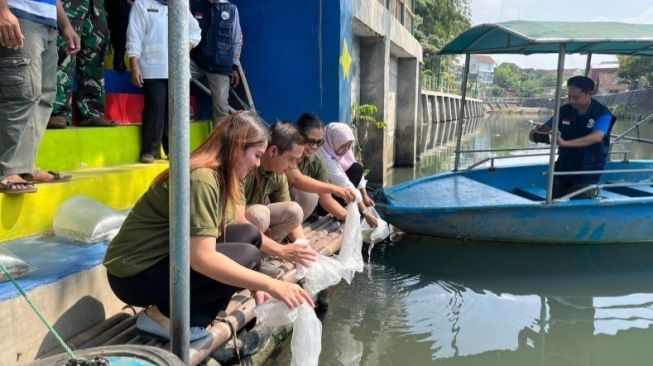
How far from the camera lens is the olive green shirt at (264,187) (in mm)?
3264

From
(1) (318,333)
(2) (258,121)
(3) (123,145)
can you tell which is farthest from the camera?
(3) (123,145)

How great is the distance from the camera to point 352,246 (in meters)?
3.68

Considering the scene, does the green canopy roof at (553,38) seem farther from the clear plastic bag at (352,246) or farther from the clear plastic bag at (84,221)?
the clear plastic bag at (84,221)

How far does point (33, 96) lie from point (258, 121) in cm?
117

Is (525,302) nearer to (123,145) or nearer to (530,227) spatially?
(530,227)

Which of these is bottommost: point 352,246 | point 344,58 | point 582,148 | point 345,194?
point 352,246

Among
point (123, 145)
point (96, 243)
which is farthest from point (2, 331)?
point (123, 145)

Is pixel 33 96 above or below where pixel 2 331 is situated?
above

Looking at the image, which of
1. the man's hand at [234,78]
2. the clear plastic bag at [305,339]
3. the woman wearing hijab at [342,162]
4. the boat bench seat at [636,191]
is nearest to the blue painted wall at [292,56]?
the man's hand at [234,78]

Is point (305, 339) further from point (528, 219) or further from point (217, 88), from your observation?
point (528, 219)

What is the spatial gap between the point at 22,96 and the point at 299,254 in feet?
4.83

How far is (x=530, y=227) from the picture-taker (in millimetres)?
5305

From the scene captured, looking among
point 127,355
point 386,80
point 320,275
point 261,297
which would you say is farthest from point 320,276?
point 386,80

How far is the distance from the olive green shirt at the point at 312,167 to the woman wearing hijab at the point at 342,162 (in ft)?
0.47
